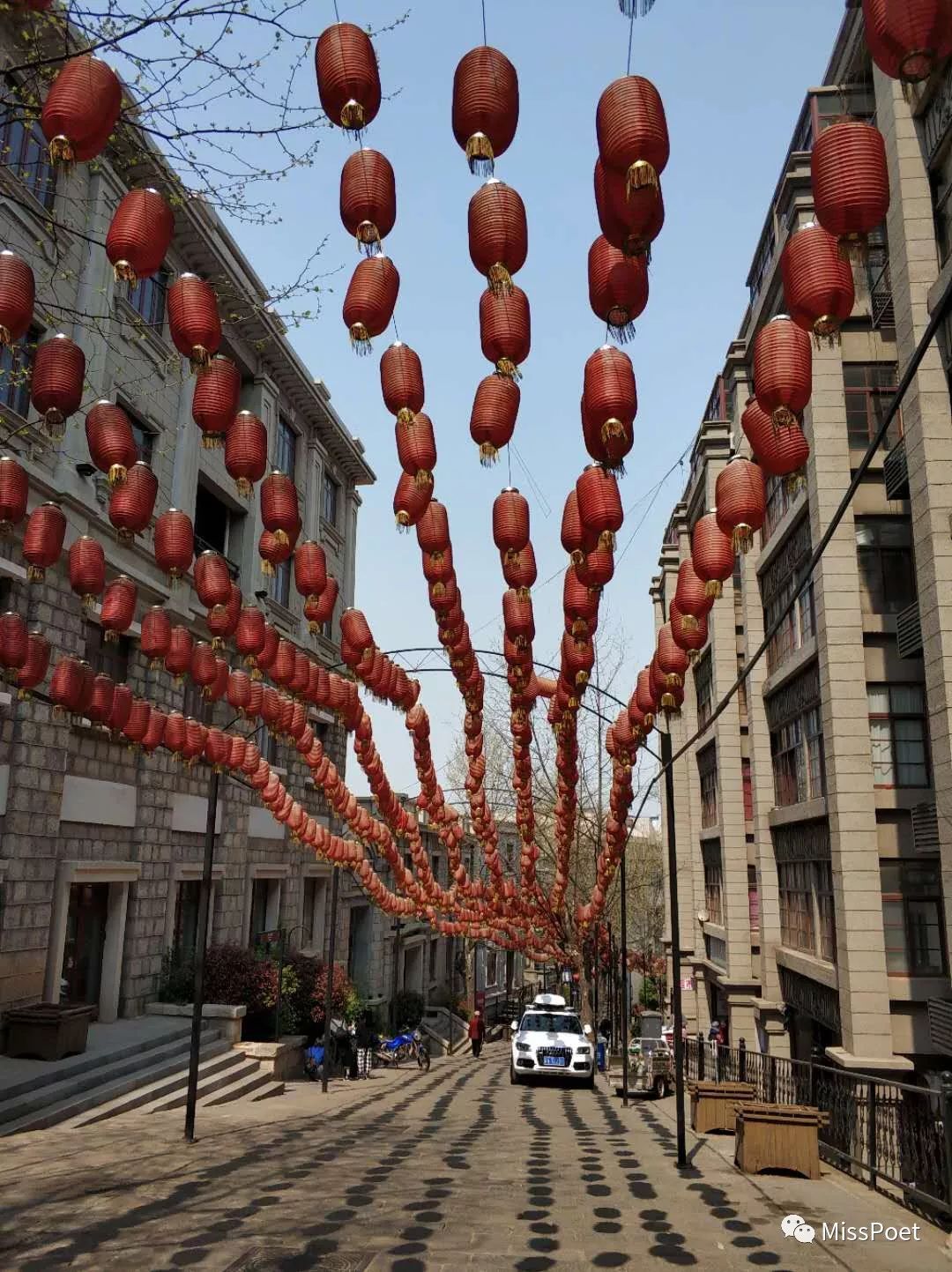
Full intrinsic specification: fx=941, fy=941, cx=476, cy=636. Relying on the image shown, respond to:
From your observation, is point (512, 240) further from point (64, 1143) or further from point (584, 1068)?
point (584, 1068)

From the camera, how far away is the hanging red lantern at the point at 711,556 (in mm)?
10109

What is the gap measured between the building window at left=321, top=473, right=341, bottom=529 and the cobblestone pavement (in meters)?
25.9

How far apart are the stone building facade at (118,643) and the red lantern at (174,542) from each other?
186 centimetres

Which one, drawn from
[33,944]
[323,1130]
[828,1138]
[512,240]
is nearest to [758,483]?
[512,240]

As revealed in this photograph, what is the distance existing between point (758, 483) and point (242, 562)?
909 inches

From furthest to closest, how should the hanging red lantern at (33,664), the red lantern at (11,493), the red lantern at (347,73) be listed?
1. the hanging red lantern at (33,664)
2. the red lantern at (11,493)
3. the red lantern at (347,73)

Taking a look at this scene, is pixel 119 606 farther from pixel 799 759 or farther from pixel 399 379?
pixel 799 759

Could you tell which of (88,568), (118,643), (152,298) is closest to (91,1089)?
(88,568)

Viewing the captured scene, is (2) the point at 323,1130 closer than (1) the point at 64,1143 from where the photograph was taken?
No

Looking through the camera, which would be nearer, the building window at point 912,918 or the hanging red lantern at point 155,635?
the hanging red lantern at point 155,635

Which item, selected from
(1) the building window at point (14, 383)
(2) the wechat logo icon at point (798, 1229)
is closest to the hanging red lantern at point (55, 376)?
(1) the building window at point (14, 383)

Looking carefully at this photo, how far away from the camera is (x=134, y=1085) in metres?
15.6

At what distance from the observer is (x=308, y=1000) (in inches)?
974

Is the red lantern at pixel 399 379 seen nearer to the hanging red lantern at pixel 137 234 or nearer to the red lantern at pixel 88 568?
the hanging red lantern at pixel 137 234
